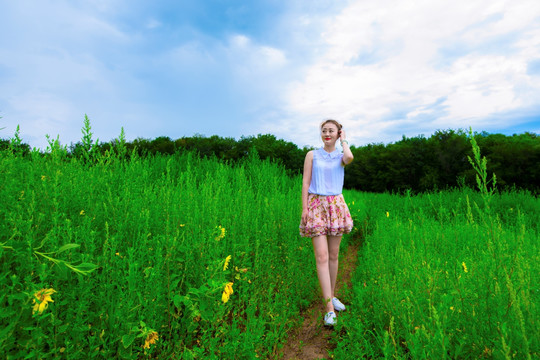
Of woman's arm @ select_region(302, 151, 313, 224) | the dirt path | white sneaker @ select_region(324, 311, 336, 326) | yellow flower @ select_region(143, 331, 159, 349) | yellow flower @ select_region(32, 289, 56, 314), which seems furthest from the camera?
woman's arm @ select_region(302, 151, 313, 224)

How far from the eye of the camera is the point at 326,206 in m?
3.75

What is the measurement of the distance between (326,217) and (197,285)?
1687 mm

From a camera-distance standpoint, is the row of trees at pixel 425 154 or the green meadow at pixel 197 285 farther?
the row of trees at pixel 425 154

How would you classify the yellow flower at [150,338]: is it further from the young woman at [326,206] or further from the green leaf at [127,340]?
the young woman at [326,206]

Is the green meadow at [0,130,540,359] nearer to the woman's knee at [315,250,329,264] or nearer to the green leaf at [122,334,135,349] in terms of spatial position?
the green leaf at [122,334,135,349]

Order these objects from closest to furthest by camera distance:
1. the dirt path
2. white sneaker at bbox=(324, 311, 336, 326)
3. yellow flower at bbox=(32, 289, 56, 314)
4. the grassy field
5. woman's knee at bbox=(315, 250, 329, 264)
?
1. yellow flower at bbox=(32, 289, 56, 314)
2. the grassy field
3. the dirt path
4. white sneaker at bbox=(324, 311, 336, 326)
5. woman's knee at bbox=(315, 250, 329, 264)

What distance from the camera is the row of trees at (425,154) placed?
10344mm

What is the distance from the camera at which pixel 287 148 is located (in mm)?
11078

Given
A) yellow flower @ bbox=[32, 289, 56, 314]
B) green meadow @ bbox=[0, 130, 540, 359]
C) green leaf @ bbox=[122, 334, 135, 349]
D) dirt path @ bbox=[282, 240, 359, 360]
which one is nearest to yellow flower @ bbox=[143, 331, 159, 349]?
green meadow @ bbox=[0, 130, 540, 359]

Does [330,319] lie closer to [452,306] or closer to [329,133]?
[452,306]

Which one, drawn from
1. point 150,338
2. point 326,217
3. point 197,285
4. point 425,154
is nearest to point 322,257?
point 326,217

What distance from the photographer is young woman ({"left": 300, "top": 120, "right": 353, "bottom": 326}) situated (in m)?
3.63

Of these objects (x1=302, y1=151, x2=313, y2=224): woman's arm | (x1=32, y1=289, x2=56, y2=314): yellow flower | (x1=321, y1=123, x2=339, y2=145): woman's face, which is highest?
(x1=321, y1=123, x2=339, y2=145): woman's face

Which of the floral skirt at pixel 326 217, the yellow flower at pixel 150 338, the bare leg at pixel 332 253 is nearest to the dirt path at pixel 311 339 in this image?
the bare leg at pixel 332 253
